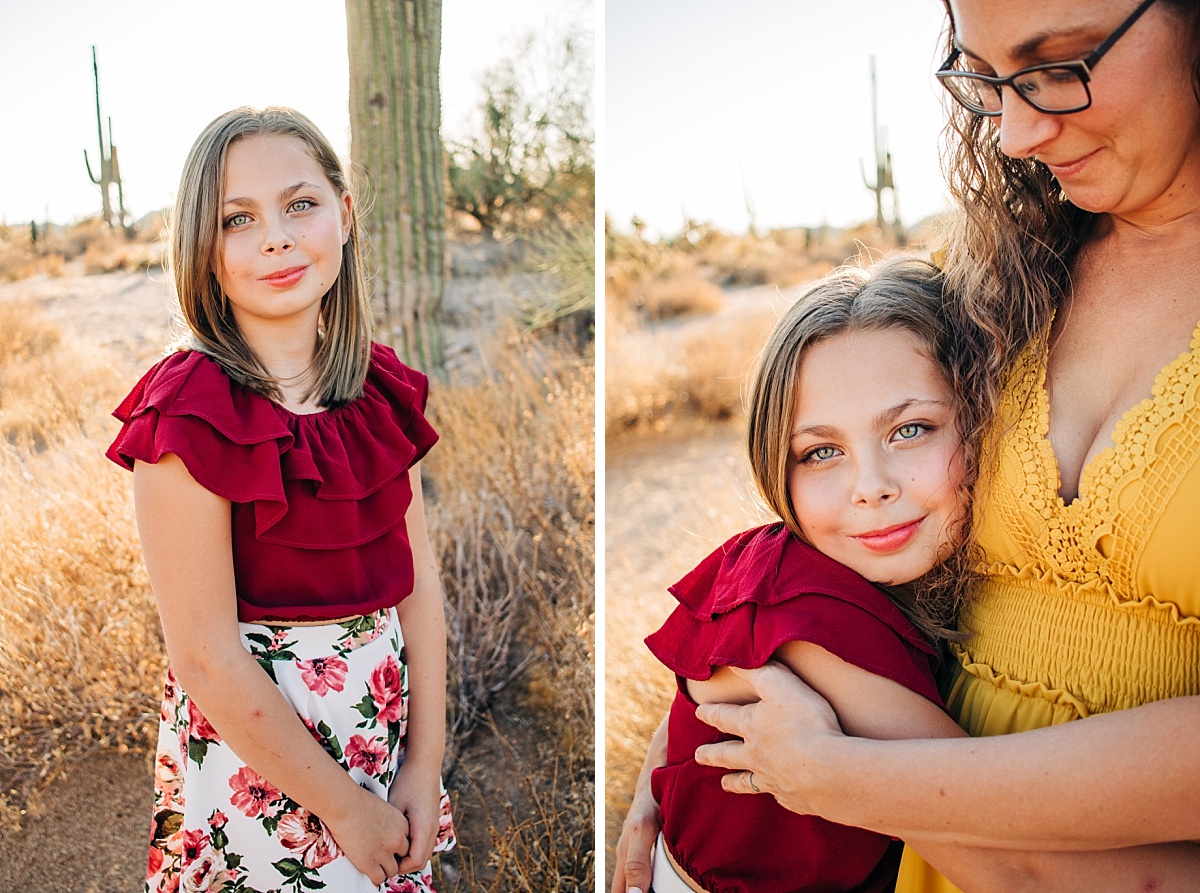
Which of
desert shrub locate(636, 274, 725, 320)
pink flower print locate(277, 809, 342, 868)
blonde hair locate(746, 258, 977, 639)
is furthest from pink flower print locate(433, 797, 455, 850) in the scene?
desert shrub locate(636, 274, 725, 320)

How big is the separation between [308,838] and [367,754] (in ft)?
0.55

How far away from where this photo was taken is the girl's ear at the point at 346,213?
1893mm

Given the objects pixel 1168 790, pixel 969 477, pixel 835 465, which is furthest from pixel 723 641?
pixel 1168 790

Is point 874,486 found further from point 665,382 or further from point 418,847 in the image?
point 665,382

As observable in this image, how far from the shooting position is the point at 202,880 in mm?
1704

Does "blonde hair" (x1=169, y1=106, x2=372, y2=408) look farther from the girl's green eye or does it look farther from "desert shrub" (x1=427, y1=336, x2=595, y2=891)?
"desert shrub" (x1=427, y1=336, x2=595, y2=891)

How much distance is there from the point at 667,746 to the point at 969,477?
739 mm

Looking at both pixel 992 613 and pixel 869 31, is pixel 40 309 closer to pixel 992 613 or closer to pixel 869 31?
pixel 992 613

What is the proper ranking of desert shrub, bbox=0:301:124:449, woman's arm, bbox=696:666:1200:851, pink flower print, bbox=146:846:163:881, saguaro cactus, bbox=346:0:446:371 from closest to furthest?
woman's arm, bbox=696:666:1200:851
pink flower print, bbox=146:846:163:881
saguaro cactus, bbox=346:0:446:371
desert shrub, bbox=0:301:124:449

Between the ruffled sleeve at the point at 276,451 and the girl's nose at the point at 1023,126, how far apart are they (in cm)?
114

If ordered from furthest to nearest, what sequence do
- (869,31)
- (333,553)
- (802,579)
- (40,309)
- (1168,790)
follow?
1. (869,31)
2. (40,309)
3. (333,553)
4. (802,579)
5. (1168,790)

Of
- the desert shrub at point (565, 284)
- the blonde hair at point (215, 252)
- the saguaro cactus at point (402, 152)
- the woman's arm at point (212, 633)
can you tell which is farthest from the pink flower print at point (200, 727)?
the desert shrub at point (565, 284)

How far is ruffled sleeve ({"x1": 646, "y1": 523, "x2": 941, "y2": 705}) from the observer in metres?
1.34

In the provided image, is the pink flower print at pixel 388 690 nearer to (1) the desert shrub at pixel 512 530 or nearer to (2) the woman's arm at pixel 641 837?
(2) the woman's arm at pixel 641 837
